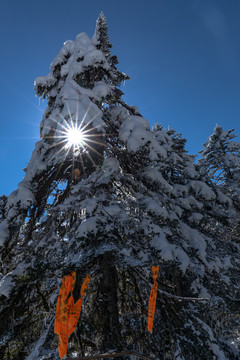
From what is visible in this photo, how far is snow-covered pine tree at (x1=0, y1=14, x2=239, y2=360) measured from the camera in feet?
16.7

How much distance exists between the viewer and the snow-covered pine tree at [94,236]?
5.10 metres

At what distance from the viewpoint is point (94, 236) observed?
5016mm

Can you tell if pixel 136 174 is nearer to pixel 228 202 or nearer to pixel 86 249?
pixel 86 249

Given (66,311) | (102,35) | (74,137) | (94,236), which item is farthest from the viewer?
(102,35)

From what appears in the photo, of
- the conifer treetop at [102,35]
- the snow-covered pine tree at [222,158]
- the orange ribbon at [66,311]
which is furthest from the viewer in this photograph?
the snow-covered pine tree at [222,158]

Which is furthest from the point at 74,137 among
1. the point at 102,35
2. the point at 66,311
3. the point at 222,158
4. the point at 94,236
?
the point at 222,158

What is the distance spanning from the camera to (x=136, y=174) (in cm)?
768

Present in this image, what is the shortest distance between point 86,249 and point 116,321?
6.41 feet

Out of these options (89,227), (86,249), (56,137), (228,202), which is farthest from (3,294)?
(228,202)

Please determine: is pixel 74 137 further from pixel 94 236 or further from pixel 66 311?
pixel 66 311

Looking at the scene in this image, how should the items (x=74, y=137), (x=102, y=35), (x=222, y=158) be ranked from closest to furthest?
(x=74, y=137), (x=102, y=35), (x=222, y=158)

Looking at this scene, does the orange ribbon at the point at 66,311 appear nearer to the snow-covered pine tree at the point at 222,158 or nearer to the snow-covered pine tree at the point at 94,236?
the snow-covered pine tree at the point at 94,236

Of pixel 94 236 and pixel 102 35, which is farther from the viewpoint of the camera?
pixel 102 35

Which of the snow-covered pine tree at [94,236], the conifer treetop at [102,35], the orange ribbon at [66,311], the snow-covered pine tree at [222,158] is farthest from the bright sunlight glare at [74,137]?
the snow-covered pine tree at [222,158]
